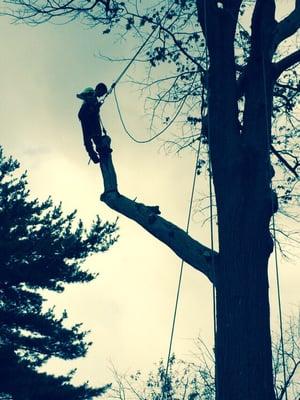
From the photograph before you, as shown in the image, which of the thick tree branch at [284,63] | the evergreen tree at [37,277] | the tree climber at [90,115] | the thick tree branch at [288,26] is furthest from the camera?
the evergreen tree at [37,277]

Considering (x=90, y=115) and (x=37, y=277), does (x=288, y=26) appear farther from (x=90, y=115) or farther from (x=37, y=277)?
(x=37, y=277)

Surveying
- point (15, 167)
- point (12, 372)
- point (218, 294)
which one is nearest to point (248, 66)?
point (218, 294)

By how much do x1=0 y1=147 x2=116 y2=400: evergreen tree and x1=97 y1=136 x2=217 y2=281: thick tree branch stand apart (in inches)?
397

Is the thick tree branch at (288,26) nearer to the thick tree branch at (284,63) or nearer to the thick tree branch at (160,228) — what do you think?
the thick tree branch at (284,63)

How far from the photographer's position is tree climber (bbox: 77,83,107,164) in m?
7.58

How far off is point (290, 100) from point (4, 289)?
1052 cm

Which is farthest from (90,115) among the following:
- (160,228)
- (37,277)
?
(37,277)

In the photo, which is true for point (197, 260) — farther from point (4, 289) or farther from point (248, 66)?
point (4, 289)

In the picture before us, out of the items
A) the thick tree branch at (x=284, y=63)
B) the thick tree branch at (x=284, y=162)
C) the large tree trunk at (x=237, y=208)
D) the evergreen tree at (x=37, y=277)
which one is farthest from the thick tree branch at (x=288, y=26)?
the evergreen tree at (x=37, y=277)

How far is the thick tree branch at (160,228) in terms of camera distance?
601 centimetres

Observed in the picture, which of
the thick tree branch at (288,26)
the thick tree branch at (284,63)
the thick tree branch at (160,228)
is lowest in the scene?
the thick tree branch at (160,228)

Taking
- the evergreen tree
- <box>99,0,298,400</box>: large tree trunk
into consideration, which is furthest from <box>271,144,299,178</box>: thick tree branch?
the evergreen tree

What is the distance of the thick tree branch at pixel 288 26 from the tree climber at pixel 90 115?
2.09m

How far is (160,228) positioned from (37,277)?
1112 centimetres
